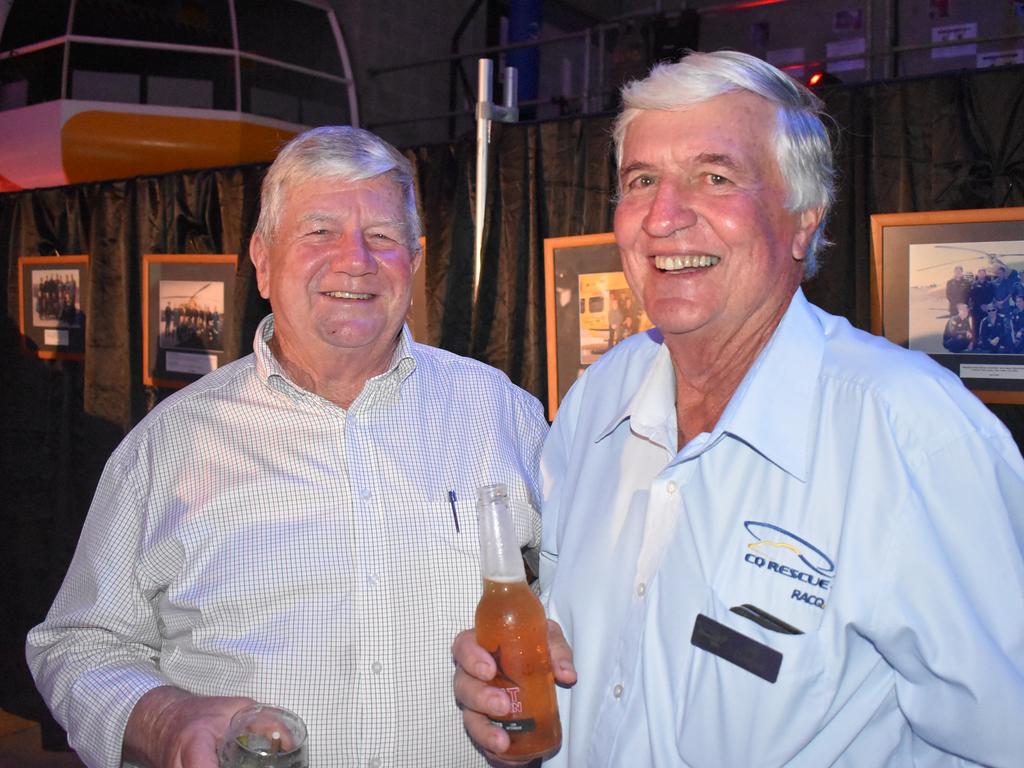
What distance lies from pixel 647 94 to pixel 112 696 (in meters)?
1.47

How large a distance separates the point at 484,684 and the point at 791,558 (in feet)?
1.73

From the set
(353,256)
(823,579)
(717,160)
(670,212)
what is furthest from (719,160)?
(353,256)

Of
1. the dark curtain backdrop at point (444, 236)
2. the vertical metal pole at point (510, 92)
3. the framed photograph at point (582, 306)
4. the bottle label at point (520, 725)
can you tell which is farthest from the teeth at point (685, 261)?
the vertical metal pole at point (510, 92)

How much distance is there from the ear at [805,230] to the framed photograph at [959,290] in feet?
3.14

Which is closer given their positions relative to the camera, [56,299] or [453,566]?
[453,566]

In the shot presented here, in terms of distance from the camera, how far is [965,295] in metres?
2.32

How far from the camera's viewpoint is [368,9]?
9562 millimetres

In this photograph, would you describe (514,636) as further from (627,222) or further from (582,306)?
(582,306)

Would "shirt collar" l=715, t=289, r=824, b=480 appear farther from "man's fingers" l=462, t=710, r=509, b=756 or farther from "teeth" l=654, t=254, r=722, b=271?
"man's fingers" l=462, t=710, r=509, b=756

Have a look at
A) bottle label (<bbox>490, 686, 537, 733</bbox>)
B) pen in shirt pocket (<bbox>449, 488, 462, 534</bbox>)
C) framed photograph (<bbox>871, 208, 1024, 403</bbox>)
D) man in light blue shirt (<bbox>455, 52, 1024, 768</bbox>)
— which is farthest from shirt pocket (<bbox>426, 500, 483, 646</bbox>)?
framed photograph (<bbox>871, 208, 1024, 403</bbox>)

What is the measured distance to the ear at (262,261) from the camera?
2021 millimetres

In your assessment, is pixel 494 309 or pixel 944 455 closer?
pixel 944 455

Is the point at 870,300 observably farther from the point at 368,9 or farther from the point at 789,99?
the point at 368,9

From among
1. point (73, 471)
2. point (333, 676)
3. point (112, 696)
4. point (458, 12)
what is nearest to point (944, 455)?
point (333, 676)
